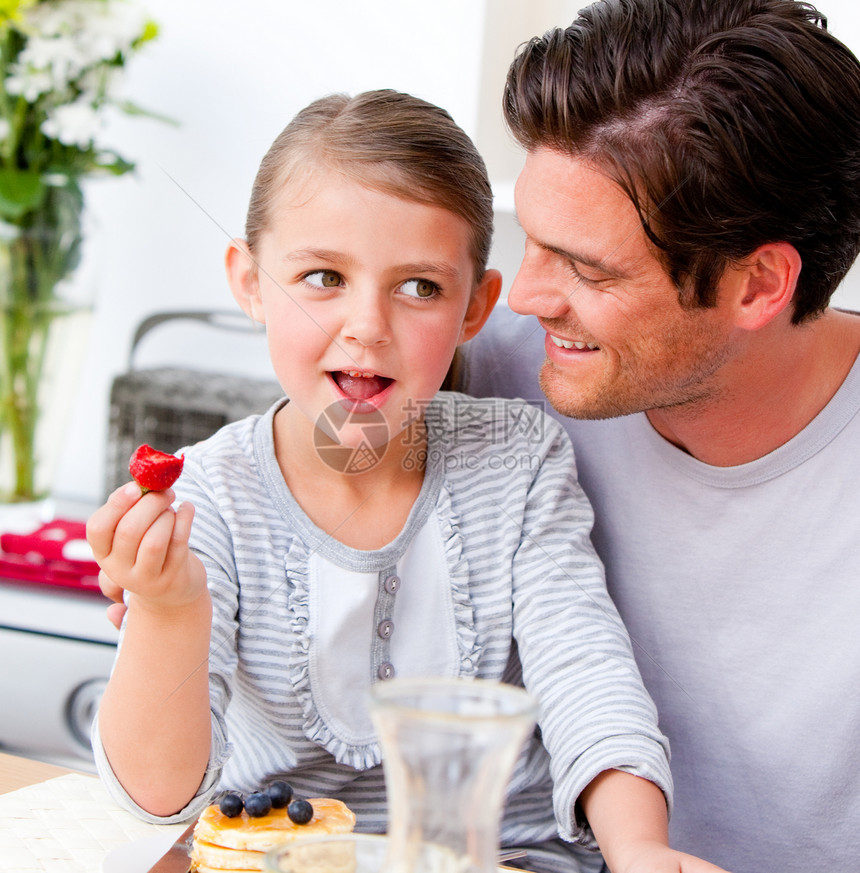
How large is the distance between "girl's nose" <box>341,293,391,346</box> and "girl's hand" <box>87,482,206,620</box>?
25 centimetres

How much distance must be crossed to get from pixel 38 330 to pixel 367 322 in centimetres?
116

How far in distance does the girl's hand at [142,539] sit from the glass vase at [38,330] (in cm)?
124

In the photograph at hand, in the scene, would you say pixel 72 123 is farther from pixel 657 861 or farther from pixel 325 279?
pixel 657 861

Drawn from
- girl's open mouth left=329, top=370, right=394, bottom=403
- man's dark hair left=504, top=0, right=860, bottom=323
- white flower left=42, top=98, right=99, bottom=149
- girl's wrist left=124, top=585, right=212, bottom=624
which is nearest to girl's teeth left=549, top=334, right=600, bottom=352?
man's dark hair left=504, top=0, right=860, bottom=323

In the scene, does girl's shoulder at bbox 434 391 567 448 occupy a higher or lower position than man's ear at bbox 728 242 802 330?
lower

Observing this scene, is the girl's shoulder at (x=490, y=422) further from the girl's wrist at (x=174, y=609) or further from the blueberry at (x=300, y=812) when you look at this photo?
the blueberry at (x=300, y=812)

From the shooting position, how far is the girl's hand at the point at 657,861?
2.39ft

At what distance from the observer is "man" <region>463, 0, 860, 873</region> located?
1.03 meters

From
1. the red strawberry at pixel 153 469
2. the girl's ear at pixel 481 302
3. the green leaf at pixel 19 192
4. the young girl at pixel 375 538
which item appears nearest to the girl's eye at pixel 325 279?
the young girl at pixel 375 538

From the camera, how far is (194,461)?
994 mm

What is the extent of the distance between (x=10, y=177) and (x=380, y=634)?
1240 millimetres

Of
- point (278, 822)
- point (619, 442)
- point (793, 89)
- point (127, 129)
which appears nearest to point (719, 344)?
point (619, 442)

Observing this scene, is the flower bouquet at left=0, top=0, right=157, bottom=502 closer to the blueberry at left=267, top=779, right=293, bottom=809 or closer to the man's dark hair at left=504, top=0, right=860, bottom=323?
the man's dark hair at left=504, top=0, right=860, bottom=323

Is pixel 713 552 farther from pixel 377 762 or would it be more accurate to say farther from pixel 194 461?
pixel 194 461
